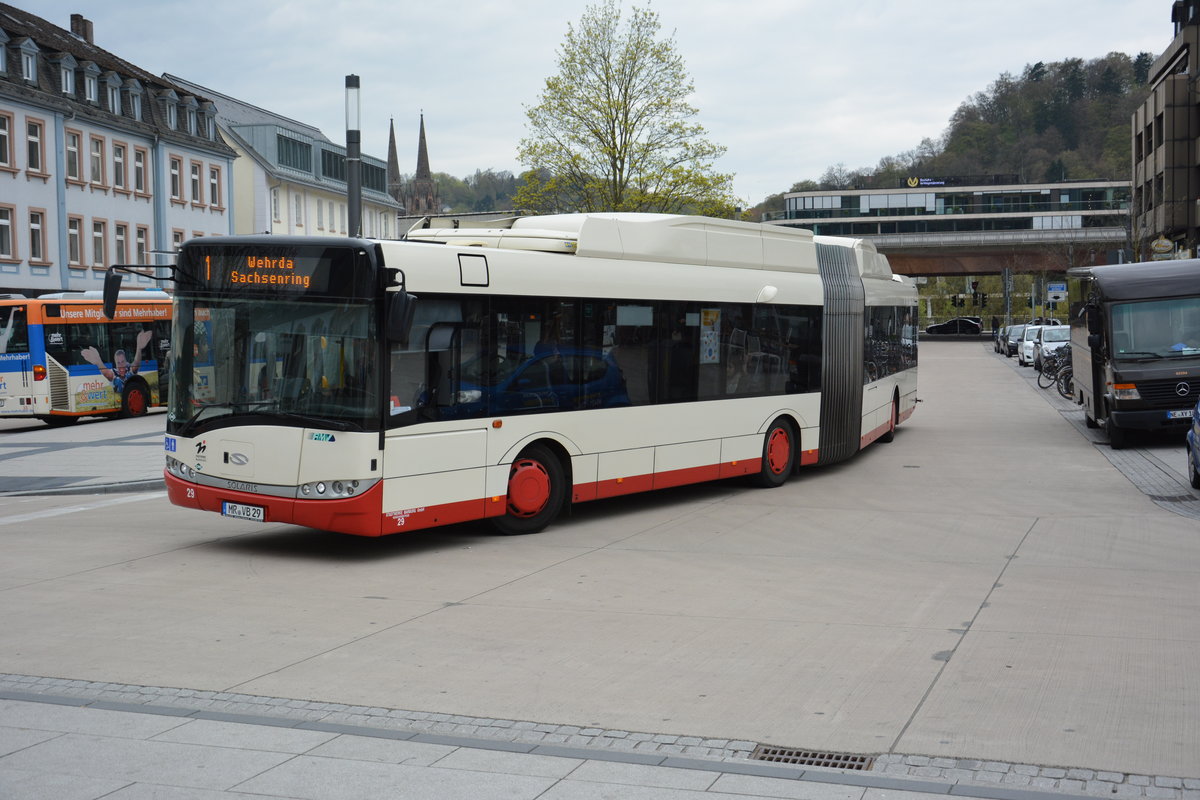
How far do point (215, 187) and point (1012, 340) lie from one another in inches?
1477

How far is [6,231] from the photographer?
4284 centimetres

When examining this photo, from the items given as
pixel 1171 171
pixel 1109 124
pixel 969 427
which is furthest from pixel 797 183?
pixel 969 427

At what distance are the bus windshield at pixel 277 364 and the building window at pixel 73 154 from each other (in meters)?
39.0

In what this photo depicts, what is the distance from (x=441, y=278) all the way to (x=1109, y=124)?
149274 millimetres

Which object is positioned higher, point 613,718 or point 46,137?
point 46,137

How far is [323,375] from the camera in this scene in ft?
34.8

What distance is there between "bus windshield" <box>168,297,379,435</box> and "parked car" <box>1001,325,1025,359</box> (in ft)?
180

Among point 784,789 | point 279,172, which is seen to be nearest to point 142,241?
point 279,172

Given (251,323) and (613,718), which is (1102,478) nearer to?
(251,323)

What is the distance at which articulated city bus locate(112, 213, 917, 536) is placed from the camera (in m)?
10.6

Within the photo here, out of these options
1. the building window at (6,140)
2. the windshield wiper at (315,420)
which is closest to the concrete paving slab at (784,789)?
the windshield wiper at (315,420)

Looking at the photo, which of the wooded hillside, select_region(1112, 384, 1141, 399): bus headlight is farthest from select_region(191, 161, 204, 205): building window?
the wooded hillside

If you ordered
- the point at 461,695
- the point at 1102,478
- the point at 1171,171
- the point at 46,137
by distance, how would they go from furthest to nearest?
1. the point at 1171,171
2. the point at 46,137
3. the point at 1102,478
4. the point at 461,695

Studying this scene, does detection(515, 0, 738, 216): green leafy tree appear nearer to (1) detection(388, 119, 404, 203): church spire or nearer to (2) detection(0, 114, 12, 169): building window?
(2) detection(0, 114, 12, 169): building window
